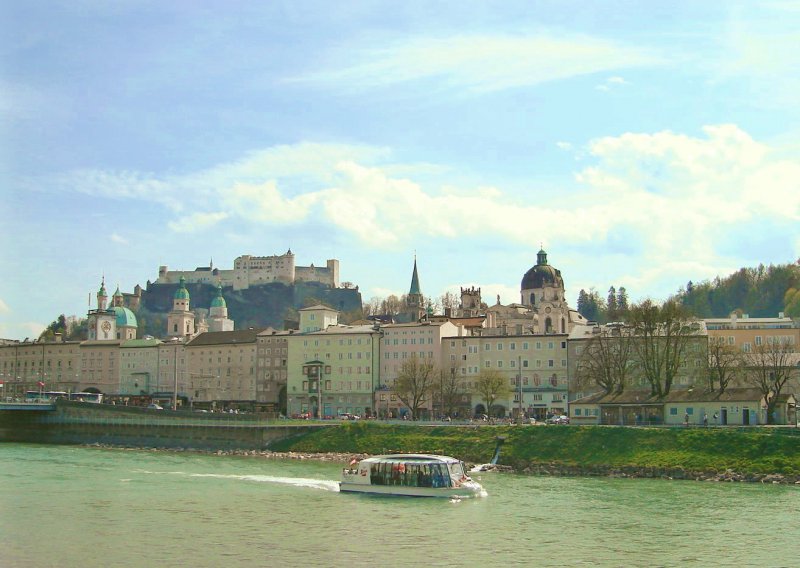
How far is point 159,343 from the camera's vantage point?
14725cm

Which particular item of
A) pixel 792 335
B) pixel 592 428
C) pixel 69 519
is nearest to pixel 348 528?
pixel 69 519

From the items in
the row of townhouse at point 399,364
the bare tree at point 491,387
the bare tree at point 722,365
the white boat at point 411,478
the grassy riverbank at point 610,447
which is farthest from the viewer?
the row of townhouse at point 399,364

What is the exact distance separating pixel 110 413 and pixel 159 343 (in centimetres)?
4441

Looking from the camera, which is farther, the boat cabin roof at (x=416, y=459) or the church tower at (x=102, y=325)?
the church tower at (x=102, y=325)

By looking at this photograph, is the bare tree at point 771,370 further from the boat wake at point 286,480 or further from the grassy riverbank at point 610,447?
the boat wake at point 286,480

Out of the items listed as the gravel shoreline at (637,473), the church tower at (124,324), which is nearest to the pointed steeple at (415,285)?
the church tower at (124,324)

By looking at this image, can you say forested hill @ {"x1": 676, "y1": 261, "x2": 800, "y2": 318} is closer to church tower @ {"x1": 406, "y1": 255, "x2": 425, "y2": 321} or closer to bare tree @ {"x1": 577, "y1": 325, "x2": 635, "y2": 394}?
church tower @ {"x1": 406, "y1": 255, "x2": 425, "y2": 321}

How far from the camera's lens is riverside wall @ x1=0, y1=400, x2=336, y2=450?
299 ft

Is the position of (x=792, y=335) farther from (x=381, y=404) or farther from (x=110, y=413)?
(x=110, y=413)

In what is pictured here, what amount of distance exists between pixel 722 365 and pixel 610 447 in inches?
863

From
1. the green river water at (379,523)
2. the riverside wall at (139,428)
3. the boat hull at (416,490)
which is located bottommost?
the green river water at (379,523)

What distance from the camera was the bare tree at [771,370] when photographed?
7875cm

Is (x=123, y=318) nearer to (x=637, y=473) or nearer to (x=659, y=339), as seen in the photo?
(x=659, y=339)

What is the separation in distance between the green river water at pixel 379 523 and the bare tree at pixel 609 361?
1160 inches
